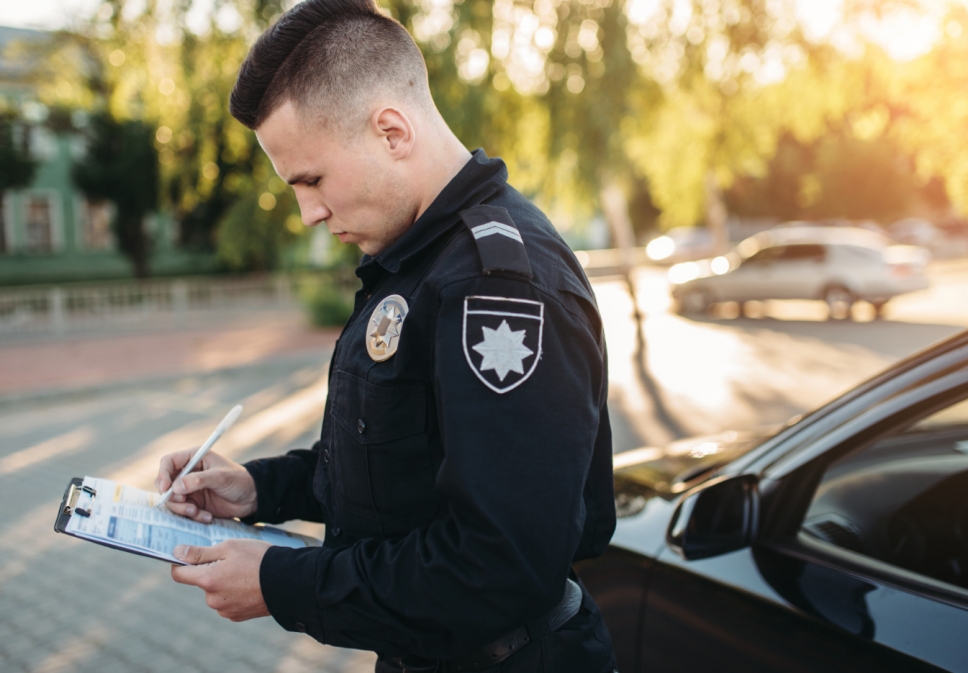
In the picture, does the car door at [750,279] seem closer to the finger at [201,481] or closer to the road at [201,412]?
the road at [201,412]

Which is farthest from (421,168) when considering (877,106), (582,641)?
(877,106)

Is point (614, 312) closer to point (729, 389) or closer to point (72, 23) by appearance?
point (729, 389)

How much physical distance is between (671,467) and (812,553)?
798 millimetres

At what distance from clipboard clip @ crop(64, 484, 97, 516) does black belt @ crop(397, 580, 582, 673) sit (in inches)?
24.1

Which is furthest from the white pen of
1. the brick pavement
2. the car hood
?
the brick pavement

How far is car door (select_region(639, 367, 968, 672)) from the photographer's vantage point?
60.8 inches

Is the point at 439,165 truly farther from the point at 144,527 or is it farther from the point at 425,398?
the point at 144,527

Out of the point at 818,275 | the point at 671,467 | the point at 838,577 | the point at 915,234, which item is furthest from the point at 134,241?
the point at 915,234

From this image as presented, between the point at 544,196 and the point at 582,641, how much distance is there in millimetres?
13356

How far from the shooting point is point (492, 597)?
43.6 inches

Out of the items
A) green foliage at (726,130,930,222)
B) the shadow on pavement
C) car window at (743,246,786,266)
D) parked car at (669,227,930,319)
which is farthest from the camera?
green foliage at (726,130,930,222)

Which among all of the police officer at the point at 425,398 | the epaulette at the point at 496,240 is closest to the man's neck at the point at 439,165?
the police officer at the point at 425,398

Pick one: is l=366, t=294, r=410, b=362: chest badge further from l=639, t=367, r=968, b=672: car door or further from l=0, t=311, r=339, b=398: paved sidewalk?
l=0, t=311, r=339, b=398: paved sidewalk

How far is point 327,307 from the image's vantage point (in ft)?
56.8
